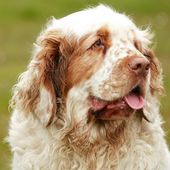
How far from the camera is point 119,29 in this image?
8.73 meters

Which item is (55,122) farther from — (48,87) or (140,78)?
(140,78)

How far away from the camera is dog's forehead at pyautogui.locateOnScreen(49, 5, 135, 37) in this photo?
28.7 ft

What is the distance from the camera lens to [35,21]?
2472cm

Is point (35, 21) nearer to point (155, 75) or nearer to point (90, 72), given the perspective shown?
point (155, 75)

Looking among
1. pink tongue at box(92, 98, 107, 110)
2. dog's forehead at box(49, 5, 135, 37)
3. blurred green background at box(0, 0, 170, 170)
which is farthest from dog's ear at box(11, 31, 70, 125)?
blurred green background at box(0, 0, 170, 170)

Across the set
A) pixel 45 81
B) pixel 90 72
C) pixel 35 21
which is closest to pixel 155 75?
pixel 90 72

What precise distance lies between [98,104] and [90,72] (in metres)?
0.27

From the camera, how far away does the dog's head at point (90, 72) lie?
8539 mm

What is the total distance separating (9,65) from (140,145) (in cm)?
1073

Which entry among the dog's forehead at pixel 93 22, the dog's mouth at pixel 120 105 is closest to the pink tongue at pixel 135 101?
the dog's mouth at pixel 120 105

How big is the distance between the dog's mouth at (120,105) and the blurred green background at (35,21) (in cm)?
856

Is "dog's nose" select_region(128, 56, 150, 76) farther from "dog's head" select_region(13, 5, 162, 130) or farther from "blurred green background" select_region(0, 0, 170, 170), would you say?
"blurred green background" select_region(0, 0, 170, 170)

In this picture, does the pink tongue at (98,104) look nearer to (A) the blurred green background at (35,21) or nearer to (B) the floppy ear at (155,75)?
(B) the floppy ear at (155,75)

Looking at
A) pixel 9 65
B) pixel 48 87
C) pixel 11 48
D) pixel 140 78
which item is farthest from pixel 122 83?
pixel 11 48
